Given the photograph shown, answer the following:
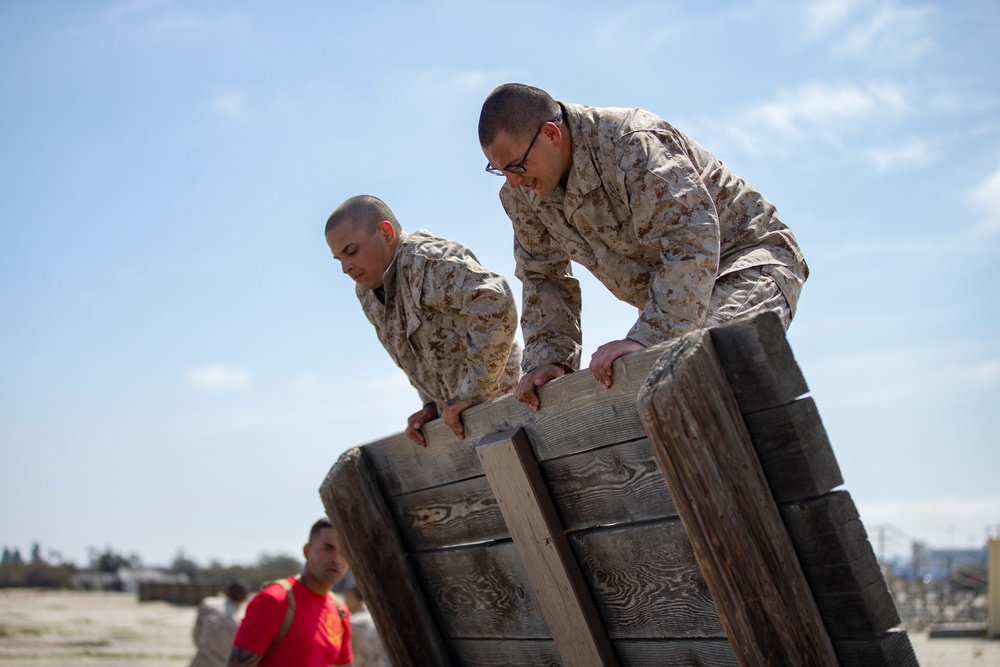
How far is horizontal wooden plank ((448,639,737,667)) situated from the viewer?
2943mm

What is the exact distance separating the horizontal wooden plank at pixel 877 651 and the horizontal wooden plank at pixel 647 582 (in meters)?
0.38

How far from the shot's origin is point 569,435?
311 centimetres

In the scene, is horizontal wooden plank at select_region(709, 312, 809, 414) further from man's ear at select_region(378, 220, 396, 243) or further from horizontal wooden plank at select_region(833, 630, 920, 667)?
man's ear at select_region(378, 220, 396, 243)

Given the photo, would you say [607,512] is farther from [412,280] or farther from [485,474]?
[412,280]

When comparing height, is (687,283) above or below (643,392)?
above

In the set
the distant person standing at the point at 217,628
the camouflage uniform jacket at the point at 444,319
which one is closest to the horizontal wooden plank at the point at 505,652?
the camouflage uniform jacket at the point at 444,319

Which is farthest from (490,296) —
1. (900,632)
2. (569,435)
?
(900,632)

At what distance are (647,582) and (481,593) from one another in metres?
0.98

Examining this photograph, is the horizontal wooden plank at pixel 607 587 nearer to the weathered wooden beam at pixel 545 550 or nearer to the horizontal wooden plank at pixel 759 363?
the weathered wooden beam at pixel 545 550

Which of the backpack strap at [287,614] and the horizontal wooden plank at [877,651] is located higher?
the backpack strap at [287,614]

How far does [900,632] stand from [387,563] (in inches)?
85.7

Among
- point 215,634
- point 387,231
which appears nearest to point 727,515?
point 387,231

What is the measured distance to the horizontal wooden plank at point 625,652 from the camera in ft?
9.66

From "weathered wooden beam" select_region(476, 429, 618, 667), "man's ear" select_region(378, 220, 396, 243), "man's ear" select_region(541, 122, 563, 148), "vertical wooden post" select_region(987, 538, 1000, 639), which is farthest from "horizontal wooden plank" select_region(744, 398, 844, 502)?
"vertical wooden post" select_region(987, 538, 1000, 639)
